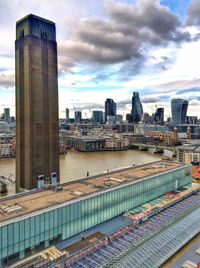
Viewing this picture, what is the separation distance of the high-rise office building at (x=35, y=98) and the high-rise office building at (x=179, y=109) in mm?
141452

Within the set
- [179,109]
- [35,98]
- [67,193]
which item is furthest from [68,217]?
[179,109]

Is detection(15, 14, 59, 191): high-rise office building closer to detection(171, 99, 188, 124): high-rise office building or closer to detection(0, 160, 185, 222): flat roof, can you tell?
detection(0, 160, 185, 222): flat roof

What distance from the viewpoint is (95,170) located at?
55062mm

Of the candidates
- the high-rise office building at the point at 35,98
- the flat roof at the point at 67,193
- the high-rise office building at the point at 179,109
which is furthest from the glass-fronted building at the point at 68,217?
the high-rise office building at the point at 179,109

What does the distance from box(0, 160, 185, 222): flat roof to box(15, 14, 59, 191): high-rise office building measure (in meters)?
8.93

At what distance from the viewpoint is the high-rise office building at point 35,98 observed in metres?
32.4

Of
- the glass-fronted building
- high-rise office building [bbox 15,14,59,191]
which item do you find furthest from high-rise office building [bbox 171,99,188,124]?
the glass-fronted building

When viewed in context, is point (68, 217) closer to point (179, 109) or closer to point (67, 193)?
point (67, 193)

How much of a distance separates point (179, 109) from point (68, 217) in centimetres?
16022

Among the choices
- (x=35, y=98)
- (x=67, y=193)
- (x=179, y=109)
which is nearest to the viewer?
(x=67, y=193)

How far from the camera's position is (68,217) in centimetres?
2023

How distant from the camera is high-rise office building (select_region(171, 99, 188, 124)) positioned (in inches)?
6471

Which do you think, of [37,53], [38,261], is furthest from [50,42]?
[38,261]

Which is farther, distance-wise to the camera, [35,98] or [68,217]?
[35,98]
